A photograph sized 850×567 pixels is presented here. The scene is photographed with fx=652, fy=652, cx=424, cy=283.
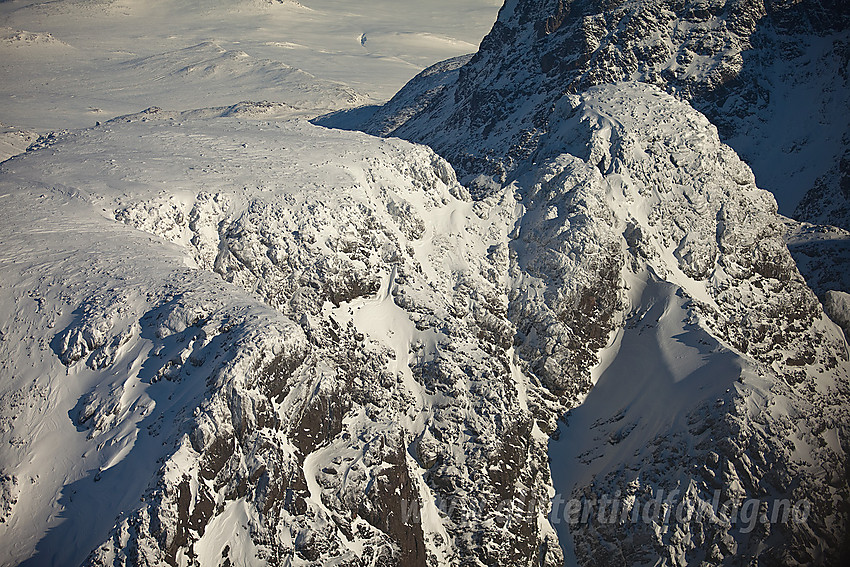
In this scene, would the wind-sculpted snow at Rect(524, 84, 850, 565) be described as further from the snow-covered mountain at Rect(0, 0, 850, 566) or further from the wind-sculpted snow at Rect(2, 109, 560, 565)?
the wind-sculpted snow at Rect(2, 109, 560, 565)

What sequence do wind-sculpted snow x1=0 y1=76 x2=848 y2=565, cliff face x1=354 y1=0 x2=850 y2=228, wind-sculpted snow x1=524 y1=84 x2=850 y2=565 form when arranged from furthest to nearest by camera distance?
cliff face x1=354 y1=0 x2=850 y2=228 → wind-sculpted snow x1=524 y1=84 x2=850 y2=565 → wind-sculpted snow x1=0 y1=76 x2=848 y2=565

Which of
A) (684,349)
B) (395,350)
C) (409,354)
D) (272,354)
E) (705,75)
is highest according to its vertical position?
(705,75)

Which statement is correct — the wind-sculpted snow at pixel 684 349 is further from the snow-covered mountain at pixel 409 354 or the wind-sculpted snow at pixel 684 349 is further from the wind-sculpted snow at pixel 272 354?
the wind-sculpted snow at pixel 272 354

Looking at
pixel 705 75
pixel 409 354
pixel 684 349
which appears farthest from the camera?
pixel 705 75

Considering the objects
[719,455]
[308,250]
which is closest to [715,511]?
[719,455]

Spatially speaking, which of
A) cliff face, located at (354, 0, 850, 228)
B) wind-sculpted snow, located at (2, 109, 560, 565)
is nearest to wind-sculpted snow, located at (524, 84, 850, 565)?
wind-sculpted snow, located at (2, 109, 560, 565)

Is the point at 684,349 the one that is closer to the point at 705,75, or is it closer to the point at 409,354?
the point at 409,354

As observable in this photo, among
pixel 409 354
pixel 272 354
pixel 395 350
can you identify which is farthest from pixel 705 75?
pixel 272 354

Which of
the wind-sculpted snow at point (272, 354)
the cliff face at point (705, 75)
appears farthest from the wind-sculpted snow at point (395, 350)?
the cliff face at point (705, 75)
